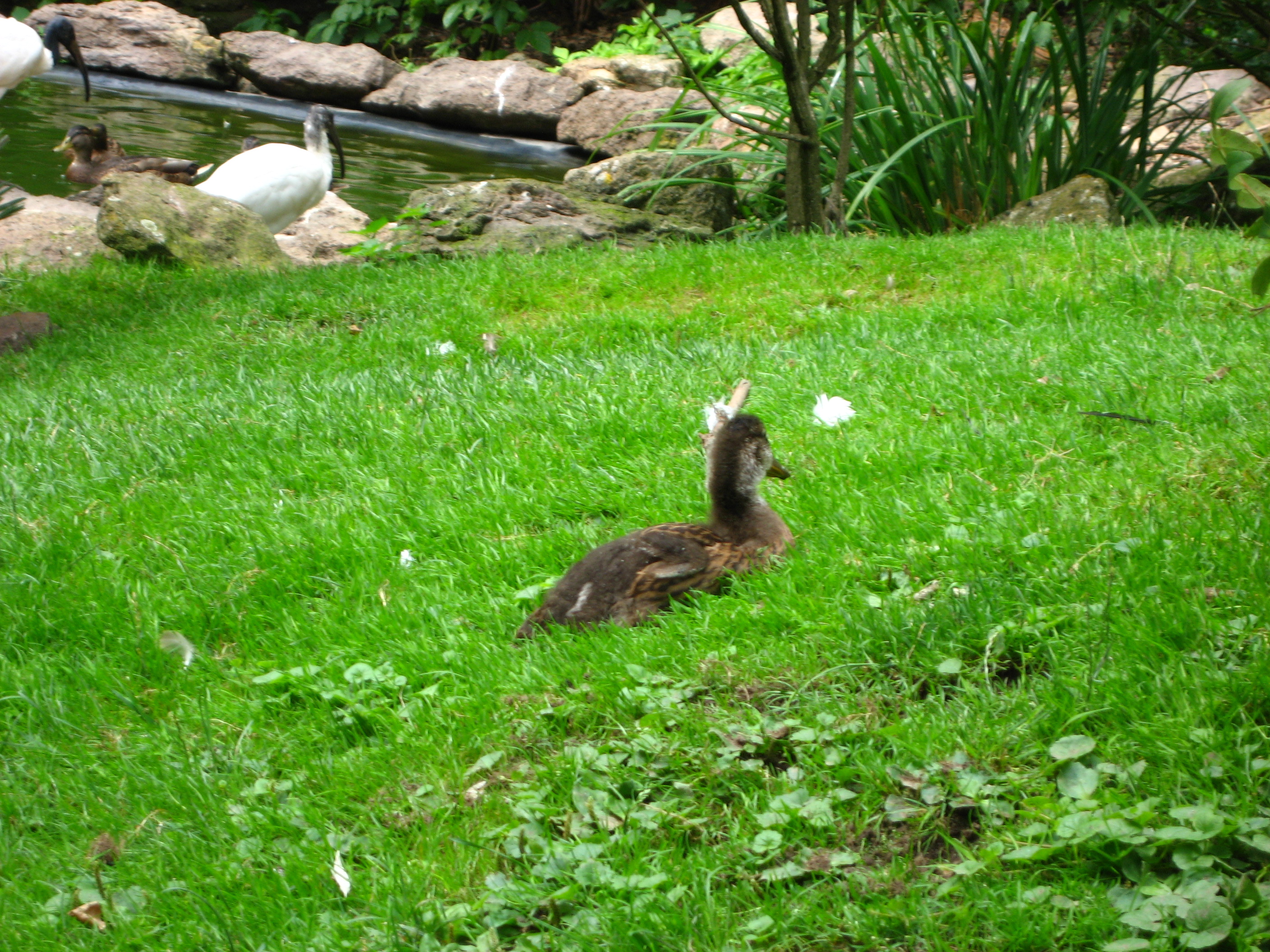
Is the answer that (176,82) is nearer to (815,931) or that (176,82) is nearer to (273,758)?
(273,758)

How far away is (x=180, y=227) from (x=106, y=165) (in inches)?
195

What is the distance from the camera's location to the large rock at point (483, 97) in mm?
21125

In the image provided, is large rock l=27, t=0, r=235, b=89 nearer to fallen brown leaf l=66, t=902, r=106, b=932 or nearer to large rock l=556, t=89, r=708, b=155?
large rock l=556, t=89, r=708, b=155

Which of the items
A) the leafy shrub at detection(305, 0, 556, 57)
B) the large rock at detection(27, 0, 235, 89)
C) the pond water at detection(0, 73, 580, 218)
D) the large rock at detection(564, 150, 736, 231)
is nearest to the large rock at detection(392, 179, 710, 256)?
the large rock at detection(564, 150, 736, 231)

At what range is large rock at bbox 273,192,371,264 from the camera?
43.5 feet

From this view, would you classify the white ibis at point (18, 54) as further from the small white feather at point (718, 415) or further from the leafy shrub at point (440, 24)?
the leafy shrub at point (440, 24)

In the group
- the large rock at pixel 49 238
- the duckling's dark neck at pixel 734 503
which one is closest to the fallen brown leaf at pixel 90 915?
the duckling's dark neck at pixel 734 503

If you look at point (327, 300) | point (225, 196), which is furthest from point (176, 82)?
point (327, 300)

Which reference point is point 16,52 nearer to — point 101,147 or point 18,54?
point 18,54

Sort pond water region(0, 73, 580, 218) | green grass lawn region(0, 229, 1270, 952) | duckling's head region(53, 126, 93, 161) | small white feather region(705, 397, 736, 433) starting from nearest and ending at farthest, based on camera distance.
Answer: green grass lawn region(0, 229, 1270, 952)
small white feather region(705, 397, 736, 433)
duckling's head region(53, 126, 93, 161)
pond water region(0, 73, 580, 218)

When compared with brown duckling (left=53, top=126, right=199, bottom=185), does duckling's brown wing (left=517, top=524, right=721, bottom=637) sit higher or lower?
lower

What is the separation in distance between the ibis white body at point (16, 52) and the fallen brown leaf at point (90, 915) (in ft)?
35.1

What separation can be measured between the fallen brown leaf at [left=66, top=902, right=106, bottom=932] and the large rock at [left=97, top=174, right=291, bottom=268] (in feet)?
28.5

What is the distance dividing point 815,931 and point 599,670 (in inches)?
46.9
